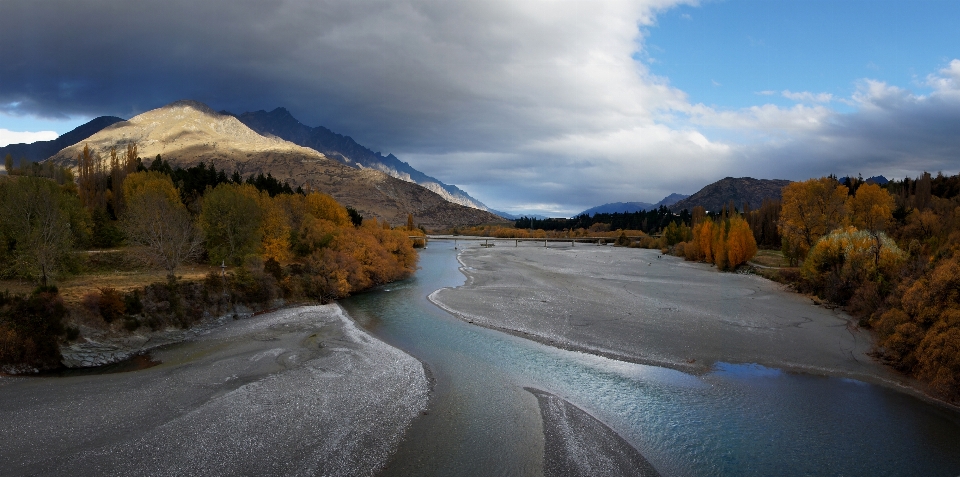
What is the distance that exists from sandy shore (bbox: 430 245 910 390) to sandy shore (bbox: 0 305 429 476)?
11.6m

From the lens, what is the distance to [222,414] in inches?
620

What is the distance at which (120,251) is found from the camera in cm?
3956

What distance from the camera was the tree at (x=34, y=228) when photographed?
88.7 ft

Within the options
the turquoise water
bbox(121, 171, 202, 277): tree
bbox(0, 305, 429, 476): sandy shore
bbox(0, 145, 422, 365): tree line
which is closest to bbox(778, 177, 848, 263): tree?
the turquoise water

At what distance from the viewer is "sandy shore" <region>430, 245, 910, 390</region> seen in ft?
76.3

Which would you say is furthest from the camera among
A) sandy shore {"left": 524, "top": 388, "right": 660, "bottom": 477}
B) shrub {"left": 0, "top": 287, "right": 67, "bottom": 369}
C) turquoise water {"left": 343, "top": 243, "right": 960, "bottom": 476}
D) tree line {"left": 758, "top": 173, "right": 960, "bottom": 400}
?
shrub {"left": 0, "top": 287, "right": 67, "bottom": 369}

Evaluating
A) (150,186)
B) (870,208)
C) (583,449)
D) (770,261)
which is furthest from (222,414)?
(770,261)

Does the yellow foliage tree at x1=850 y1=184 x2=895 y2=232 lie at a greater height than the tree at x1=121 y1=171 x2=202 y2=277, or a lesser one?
greater

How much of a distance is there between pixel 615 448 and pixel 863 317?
27.5 metres

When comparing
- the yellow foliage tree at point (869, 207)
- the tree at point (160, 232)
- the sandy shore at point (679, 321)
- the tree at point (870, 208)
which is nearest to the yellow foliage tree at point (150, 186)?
the tree at point (160, 232)

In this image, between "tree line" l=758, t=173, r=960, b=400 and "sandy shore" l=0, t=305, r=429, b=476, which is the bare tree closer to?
"sandy shore" l=0, t=305, r=429, b=476

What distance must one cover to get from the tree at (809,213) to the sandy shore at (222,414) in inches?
2172

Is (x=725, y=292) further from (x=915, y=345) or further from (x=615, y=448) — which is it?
(x=615, y=448)

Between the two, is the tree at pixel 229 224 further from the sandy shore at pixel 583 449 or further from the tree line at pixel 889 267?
the tree line at pixel 889 267
